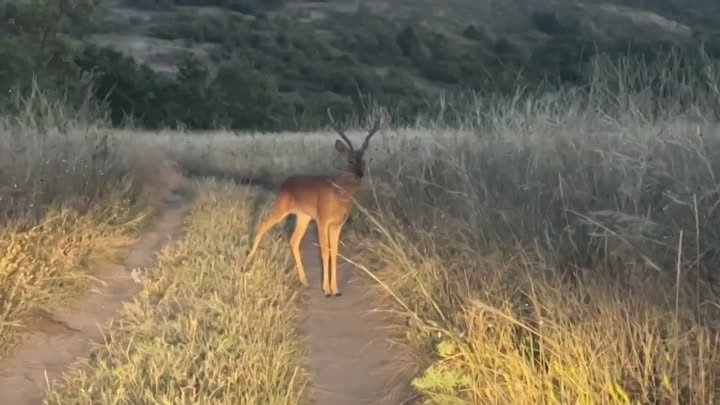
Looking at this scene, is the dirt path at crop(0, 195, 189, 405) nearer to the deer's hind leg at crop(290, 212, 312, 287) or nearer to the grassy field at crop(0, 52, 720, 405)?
the grassy field at crop(0, 52, 720, 405)

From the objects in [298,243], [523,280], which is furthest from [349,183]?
[523,280]

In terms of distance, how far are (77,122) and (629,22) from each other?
1153cm

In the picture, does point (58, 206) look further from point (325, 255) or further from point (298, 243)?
point (325, 255)

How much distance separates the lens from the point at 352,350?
755cm

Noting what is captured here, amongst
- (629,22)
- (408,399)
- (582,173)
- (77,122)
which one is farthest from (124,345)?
(629,22)

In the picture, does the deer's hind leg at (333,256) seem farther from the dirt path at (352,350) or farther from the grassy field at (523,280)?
the grassy field at (523,280)

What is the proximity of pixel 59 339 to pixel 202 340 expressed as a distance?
128cm

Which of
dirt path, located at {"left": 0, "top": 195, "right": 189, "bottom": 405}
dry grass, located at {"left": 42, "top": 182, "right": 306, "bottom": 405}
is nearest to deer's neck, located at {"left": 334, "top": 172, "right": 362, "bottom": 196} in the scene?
dry grass, located at {"left": 42, "top": 182, "right": 306, "bottom": 405}

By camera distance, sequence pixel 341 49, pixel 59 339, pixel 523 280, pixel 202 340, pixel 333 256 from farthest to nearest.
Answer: pixel 341 49 < pixel 333 256 < pixel 59 339 < pixel 202 340 < pixel 523 280

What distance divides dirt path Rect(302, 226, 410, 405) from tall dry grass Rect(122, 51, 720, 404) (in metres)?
0.25

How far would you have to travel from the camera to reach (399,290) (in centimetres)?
812

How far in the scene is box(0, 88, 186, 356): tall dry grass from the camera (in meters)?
8.05

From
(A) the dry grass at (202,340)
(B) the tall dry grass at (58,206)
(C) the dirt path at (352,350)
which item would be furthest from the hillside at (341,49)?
(B) the tall dry grass at (58,206)

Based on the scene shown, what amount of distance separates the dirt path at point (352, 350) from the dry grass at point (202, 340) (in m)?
0.18
